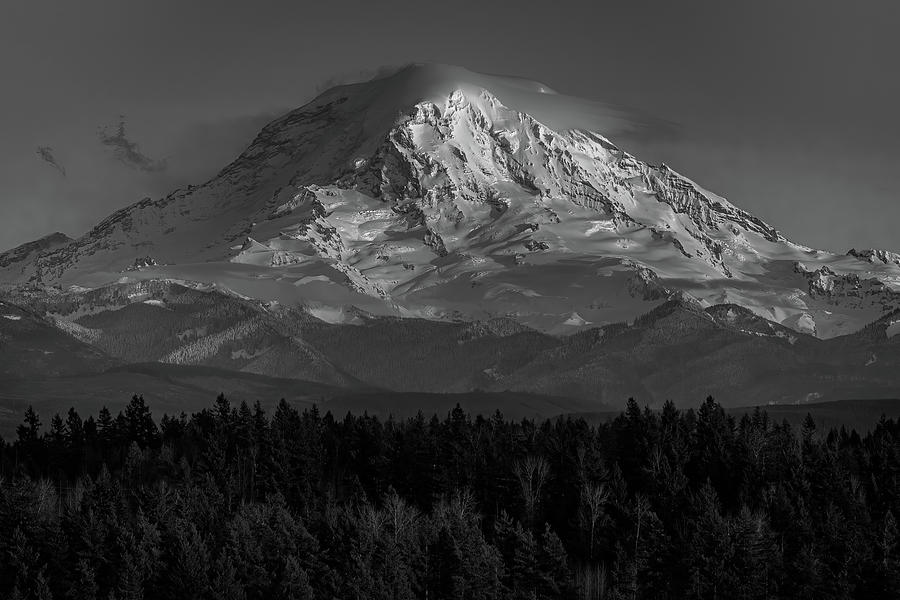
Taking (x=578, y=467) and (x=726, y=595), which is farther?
(x=578, y=467)

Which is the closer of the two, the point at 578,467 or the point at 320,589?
the point at 320,589

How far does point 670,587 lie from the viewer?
524 feet

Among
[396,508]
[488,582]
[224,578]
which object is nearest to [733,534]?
[488,582]

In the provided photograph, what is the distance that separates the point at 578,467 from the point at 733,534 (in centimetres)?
4118

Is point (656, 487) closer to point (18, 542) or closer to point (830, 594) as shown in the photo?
point (830, 594)

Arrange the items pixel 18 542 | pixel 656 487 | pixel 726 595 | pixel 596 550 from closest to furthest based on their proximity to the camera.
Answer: pixel 726 595, pixel 18 542, pixel 596 550, pixel 656 487

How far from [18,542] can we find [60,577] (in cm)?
685

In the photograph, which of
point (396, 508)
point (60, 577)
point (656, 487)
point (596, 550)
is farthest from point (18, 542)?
point (656, 487)

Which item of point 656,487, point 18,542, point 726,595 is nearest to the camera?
Answer: point 726,595

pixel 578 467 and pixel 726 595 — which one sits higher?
pixel 578 467

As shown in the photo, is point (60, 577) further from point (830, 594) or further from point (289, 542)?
point (830, 594)

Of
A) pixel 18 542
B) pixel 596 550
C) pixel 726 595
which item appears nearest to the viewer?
pixel 726 595

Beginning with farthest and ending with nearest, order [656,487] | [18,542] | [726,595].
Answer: [656,487], [18,542], [726,595]

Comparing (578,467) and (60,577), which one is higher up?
(578,467)
